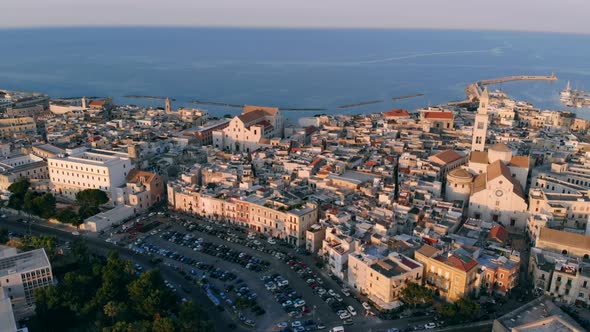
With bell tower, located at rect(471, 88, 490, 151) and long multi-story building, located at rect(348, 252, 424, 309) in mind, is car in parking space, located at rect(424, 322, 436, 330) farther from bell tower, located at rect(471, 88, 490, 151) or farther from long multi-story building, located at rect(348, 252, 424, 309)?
bell tower, located at rect(471, 88, 490, 151)

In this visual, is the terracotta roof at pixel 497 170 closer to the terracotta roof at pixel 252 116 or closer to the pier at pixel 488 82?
the terracotta roof at pixel 252 116

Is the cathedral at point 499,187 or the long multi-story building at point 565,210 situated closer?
the long multi-story building at point 565,210

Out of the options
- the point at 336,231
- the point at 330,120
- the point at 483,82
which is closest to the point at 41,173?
the point at 336,231

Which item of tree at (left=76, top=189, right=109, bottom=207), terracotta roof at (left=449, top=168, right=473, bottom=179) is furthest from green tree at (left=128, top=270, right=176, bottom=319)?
terracotta roof at (left=449, top=168, right=473, bottom=179)

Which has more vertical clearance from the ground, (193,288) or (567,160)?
(567,160)

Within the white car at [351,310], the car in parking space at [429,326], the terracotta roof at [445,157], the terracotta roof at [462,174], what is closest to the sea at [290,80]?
the terracotta roof at [445,157]

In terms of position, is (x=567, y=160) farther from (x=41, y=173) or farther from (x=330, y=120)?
(x=41, y=173)
